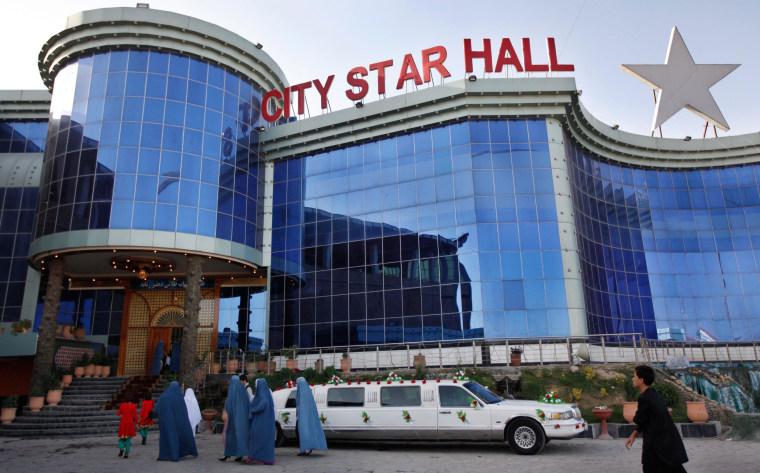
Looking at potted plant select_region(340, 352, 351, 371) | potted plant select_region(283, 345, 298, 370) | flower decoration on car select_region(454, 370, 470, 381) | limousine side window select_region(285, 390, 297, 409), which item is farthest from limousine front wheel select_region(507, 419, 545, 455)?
potted plant select_region(283, 345, 298, 370)

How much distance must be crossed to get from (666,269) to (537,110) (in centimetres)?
1382

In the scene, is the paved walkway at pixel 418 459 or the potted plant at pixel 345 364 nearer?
the paved walkway at pixel 418 459

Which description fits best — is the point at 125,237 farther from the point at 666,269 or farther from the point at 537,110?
the point at 666,269

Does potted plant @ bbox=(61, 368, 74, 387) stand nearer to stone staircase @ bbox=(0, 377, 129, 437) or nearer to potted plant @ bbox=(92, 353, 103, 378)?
stone staircase @ bbox=(0, 377, 129, 437)

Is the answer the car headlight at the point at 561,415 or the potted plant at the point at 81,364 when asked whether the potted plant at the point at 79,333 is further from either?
the car headlight at the point at 561,415

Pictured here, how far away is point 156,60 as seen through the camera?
27.6 metres

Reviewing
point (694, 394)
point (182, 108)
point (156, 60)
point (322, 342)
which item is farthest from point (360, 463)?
point (156, 60)

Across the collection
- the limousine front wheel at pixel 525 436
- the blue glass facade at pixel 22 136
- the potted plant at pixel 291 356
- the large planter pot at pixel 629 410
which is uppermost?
the blue glass facade at pixel 22 136

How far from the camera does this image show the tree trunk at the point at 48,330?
23.6 metres

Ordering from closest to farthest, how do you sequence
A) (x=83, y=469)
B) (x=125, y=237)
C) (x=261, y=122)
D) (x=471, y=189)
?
1. (x=83, y=469)
2. (x=125, y=237)
3. (x=471, y=189)
4. (x=261, y=122)

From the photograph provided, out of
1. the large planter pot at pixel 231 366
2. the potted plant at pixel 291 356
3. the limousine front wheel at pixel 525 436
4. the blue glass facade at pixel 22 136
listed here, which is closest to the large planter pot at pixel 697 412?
the limousine front wheel at pixel 525 436

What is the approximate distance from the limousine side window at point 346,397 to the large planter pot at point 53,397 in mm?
15159

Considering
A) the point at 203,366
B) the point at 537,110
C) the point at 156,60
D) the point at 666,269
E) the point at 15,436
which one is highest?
the point at 156,60

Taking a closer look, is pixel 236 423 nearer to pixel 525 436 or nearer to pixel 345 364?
pixel 525 436
